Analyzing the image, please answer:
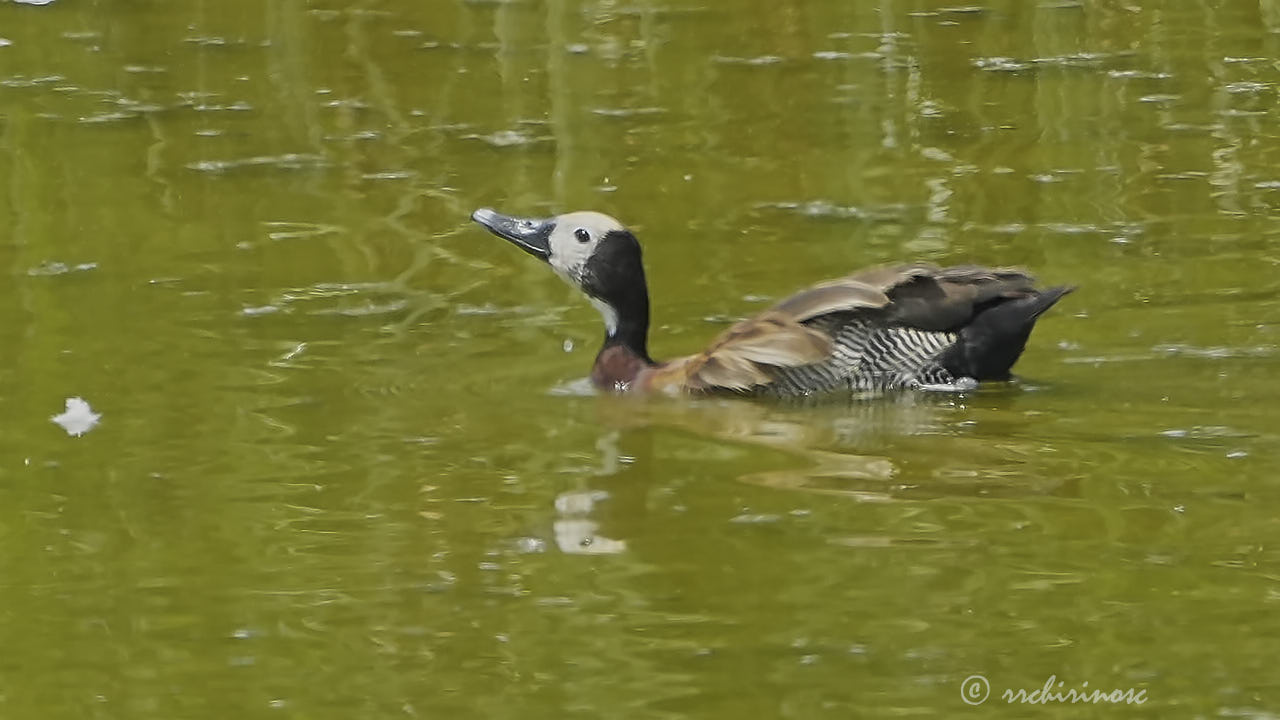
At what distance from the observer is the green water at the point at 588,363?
543cm

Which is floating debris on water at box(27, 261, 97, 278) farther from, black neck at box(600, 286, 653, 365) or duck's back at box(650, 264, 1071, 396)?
duck's back at box(650, 264, 1071, 396)

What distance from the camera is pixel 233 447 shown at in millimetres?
7324

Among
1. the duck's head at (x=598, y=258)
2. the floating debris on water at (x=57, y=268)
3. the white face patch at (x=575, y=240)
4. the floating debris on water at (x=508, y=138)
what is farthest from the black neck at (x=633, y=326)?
the floating debris on water at (x=508, y=138)

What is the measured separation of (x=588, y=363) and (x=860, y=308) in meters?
1.06

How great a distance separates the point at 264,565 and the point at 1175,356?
326 centimetres

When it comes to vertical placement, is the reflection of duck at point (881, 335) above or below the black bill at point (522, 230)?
below

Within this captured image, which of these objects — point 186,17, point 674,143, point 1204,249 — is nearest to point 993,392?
point 1204,249

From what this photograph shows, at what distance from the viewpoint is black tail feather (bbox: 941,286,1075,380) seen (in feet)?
25.6

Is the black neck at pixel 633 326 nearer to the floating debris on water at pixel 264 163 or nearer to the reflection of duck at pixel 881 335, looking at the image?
the reflection of duck at pixel 881 335

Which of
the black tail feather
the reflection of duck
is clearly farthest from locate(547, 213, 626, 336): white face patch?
the black tail feather

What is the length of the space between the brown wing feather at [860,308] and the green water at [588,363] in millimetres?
139

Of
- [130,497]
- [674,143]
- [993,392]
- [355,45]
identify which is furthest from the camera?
[355,45]

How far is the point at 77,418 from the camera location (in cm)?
759

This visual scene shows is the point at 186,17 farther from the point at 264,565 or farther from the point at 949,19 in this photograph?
the point at 264,565
